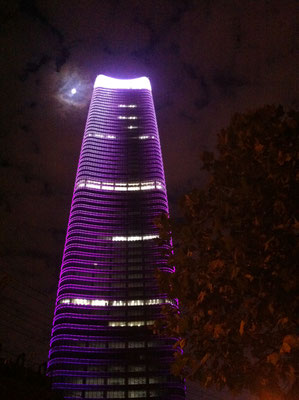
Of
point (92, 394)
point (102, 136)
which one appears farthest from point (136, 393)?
point (102, 136)

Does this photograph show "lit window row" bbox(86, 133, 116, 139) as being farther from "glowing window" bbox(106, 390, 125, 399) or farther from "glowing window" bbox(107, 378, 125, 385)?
"glowing window" bbox(106, 390, 125, 399)

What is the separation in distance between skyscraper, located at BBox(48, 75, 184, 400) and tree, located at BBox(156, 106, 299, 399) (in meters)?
85.7

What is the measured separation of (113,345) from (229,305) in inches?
4678

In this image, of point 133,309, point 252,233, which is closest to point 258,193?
point 252,233

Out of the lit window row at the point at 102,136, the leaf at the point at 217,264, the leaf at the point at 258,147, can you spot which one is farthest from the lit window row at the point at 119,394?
the leaf at the point at 258,147

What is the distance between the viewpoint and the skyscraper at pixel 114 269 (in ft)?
362

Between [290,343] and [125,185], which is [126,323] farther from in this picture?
[290,343]

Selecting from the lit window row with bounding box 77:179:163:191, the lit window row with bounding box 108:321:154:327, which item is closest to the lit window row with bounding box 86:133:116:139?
the lit window row with bounding box 77:179:163:191

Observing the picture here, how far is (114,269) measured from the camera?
137 meters

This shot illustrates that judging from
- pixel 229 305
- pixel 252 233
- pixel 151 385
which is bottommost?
pixel 229 305

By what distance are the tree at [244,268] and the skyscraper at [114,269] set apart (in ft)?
281

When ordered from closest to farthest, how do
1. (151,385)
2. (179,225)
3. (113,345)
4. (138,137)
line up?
(179,225)
(151,385)
(113,345)
(138,137)

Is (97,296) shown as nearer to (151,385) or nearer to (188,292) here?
(151,385)

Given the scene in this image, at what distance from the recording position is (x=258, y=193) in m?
8.74
